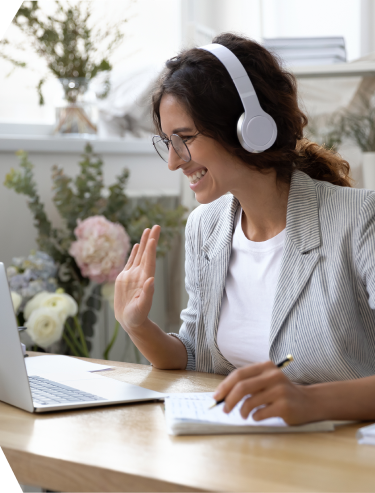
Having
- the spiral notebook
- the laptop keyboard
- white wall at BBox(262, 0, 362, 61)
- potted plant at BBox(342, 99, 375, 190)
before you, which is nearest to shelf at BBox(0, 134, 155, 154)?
white wall at BBox(262, 0, 362, 61)

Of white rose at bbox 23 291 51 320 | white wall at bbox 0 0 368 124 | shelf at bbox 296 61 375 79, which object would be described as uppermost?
white wall at bbox 0 0 368 124

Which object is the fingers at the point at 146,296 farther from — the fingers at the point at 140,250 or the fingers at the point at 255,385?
the fingers at the point at 255,385

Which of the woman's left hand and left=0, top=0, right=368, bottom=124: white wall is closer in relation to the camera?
the woman's left hand

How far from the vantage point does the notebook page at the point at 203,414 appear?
906 millimetres

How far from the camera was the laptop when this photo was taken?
3.31 ft

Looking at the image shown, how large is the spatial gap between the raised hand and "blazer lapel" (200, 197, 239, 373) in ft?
0.50

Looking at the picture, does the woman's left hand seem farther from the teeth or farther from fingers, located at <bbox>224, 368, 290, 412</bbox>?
the teeth

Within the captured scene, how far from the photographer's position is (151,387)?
1200 mm

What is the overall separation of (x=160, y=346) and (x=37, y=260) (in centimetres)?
72

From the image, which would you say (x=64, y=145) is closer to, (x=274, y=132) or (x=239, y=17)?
(x=239, y=17)

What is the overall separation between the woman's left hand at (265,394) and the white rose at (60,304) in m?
1.01

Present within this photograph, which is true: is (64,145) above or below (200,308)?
above

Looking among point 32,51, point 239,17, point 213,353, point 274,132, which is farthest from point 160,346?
point 239,17

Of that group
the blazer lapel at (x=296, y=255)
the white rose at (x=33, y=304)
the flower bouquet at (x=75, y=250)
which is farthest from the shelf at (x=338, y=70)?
the white rose at (x=33, y=304)
